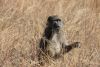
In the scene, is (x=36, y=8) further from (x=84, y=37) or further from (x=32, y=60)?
(x=32, y=60)

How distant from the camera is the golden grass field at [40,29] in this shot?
18.6ft

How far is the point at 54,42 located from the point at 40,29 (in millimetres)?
439

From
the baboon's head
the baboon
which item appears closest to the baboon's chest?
the baboon

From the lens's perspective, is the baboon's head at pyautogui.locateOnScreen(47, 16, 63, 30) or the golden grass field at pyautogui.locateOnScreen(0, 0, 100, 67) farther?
the baboon's head at pyautogui.locateOnScreen(47, 16, 63, 30)

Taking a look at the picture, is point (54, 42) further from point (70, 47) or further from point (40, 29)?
point (40, 29)

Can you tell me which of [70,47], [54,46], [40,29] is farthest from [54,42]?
[40,29]

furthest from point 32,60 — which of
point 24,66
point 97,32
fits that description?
point 97,32

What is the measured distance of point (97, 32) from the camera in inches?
290

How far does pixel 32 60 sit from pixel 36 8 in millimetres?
2779

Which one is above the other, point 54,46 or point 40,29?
point 40,29

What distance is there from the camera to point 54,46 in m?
6.84

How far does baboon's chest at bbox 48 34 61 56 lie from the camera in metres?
6.68

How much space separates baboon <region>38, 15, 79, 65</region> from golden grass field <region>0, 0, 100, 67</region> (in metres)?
0.13

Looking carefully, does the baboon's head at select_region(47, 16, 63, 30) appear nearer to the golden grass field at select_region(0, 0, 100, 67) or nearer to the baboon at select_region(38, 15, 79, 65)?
the baboon at select_region(38, 15, 79, 65)
